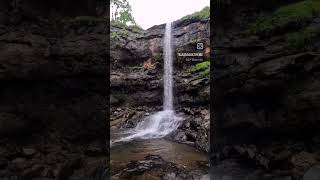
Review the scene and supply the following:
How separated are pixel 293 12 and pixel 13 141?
21.5 feet

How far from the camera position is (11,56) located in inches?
232

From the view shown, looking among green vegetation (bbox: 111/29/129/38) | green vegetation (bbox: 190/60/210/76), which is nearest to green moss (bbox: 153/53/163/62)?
green vegetation (bbox: 111/29/129/38)

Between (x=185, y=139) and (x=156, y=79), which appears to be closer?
(x=185, y=139)

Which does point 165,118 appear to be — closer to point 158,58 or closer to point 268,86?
point 158,58

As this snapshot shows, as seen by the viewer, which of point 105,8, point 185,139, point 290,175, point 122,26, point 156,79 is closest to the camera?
point 290,175

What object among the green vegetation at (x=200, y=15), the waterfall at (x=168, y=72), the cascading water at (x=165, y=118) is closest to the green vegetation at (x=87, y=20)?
the cascading water at (x=165, y=118)

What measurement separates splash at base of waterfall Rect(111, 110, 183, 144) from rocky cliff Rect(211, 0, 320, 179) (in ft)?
19.2

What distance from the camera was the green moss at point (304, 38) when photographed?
5785mm

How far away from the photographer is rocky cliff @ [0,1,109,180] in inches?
231

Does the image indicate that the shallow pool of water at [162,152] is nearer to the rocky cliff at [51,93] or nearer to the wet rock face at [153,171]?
the wet rock face at [153,171]

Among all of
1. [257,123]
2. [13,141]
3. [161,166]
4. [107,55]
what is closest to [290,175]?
[257,123]

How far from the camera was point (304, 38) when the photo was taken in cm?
589

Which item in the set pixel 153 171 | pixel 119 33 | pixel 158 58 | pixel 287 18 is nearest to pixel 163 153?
pixel 153 171

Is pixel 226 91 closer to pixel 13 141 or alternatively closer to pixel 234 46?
pixel 234 46
